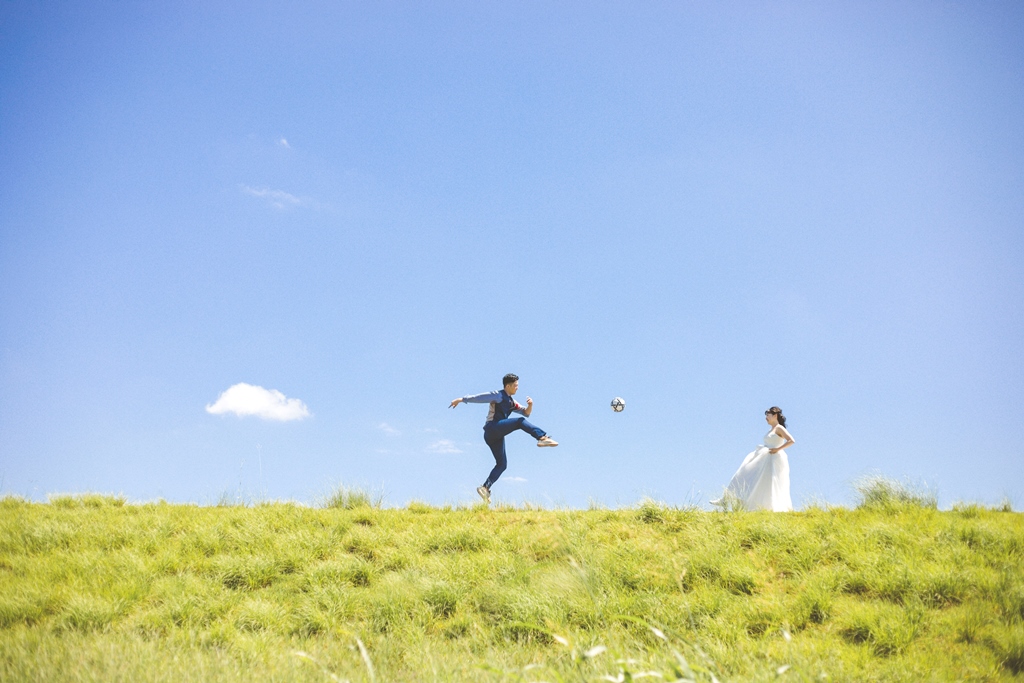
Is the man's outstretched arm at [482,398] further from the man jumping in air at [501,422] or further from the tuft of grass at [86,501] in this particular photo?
the tuft of grass at [86,501]

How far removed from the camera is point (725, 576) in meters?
7.57

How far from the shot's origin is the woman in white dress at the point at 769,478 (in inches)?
474

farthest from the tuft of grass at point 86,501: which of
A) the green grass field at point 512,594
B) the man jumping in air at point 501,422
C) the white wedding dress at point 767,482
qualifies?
the white wedding dress at point 767,482

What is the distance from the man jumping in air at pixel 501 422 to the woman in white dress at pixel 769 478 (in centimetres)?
379

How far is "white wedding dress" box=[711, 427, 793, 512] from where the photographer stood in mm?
12031

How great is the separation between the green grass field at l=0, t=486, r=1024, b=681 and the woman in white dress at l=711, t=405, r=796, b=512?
1944 mm

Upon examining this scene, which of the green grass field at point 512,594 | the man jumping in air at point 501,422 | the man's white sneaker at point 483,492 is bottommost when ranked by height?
the green grass field at point 512,594

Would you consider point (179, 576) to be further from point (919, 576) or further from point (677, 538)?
point (919, 576)

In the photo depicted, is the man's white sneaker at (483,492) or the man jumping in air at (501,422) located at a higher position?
the man jumping in air at (501,422)

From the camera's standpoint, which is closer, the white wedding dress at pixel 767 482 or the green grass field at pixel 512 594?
the green grass field at pixel 512 594

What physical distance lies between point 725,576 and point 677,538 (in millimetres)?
1323

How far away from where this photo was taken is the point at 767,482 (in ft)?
39.9

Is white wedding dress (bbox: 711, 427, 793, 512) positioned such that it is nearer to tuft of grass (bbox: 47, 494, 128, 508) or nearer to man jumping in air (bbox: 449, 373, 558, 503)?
man jumping in air (bbox: 449, 373, 558, 503)

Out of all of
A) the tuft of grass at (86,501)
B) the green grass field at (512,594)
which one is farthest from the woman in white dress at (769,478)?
the tuft of grass at (86,501)
